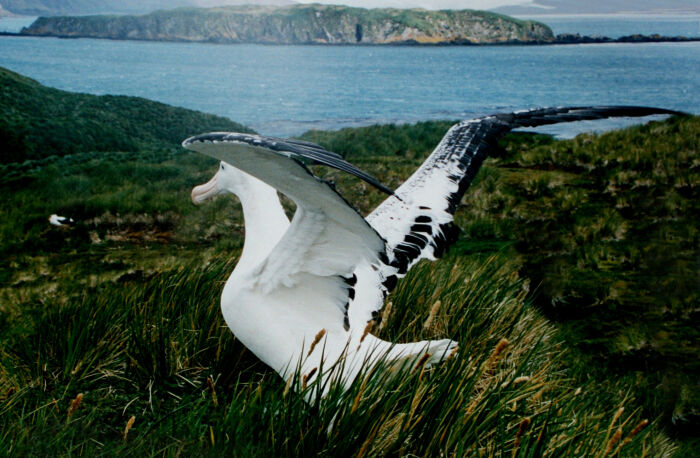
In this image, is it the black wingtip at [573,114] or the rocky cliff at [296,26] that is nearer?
the black wingtip at [573,114]

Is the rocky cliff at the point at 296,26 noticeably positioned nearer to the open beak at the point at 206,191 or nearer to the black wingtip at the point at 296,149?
the open beak at the point at 206,191

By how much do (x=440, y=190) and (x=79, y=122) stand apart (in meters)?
3.77

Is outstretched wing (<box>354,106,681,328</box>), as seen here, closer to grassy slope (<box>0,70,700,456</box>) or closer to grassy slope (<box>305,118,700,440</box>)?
grassy slope (<box>0,70,700,456</box>)

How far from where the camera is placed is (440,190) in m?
2.80

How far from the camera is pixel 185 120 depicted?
5484mm

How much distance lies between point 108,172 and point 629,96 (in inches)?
201

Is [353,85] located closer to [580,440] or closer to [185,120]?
[185,120]

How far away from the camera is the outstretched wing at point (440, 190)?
2.55 meters

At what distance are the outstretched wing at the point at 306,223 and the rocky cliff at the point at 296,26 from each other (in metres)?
3.97

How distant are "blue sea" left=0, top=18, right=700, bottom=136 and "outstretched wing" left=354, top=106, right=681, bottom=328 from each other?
2.38 metres

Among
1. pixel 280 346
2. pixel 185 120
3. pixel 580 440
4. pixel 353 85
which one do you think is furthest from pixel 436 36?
pixel 580 440

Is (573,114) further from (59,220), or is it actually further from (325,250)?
(59,220)

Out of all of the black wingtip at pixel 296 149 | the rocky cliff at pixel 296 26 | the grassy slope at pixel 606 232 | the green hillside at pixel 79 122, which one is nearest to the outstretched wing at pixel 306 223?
the black wingtip at pixel 296 149

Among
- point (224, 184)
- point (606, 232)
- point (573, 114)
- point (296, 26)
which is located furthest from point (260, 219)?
point (296, 26)
